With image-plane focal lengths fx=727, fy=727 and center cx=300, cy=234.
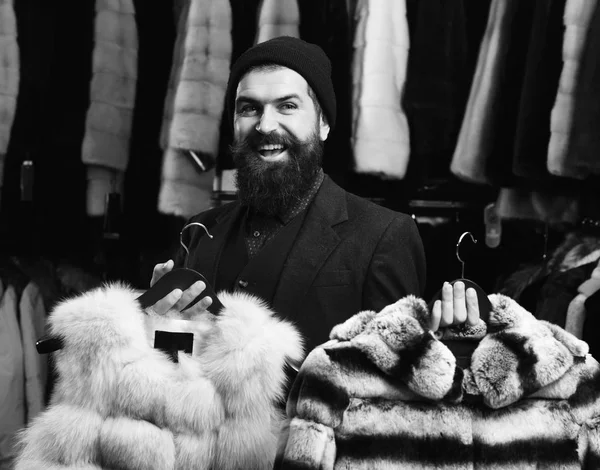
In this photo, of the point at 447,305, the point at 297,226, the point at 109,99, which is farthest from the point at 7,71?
the point at 447,305

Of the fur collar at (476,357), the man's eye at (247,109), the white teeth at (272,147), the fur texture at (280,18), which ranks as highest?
the fur texture at (280,18)

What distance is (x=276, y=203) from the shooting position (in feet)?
6.43

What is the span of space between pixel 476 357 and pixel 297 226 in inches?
25.3

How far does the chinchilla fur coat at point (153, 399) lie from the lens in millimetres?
1450

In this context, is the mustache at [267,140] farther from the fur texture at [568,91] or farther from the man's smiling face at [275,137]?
the fur texture at [568,91]

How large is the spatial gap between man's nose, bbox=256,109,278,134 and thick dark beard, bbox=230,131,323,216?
2 cm

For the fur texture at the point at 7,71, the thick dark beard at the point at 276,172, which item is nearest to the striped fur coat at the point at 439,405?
the thick dark beard at the point at 276,172

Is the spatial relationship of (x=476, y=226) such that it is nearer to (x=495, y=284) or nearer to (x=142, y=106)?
(x=495, y=284)

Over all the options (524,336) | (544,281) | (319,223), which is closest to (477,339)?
(524,336)

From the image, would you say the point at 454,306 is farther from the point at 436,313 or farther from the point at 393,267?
the point at 393,267

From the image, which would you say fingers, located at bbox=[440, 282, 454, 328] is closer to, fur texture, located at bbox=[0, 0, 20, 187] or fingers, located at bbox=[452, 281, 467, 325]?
fingers, located at bbox=[452, 281, 467, 325]

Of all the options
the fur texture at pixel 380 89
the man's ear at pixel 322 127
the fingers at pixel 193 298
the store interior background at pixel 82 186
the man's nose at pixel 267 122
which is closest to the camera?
the fingers at pixel 193 298

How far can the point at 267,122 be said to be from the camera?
6.17 ft

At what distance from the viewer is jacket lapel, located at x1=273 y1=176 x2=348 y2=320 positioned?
1.80m
